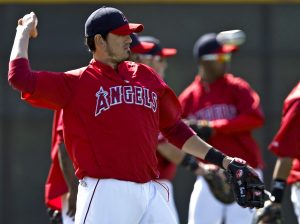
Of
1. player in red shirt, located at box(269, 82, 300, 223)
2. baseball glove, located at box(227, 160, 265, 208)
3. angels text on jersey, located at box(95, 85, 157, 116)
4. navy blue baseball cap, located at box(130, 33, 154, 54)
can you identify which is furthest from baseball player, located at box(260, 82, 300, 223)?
angels text on jersey, located at box(95, 85, 157, 116)

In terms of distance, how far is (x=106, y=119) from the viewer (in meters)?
5.39

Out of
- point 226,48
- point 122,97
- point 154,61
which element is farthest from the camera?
point 226,48

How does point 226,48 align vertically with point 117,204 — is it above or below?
below

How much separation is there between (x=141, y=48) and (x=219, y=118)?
4.73ft

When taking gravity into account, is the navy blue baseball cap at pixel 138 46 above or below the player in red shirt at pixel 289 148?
above

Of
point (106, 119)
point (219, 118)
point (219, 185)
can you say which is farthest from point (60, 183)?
point (219, 118)

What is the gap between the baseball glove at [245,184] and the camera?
→ 5742 mm

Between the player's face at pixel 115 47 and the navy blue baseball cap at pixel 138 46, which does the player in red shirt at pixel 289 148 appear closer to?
the navy blue baseball cap at pixel 138 46

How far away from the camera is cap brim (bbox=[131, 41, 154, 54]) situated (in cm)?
755

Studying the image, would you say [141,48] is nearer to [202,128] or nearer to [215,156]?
[202,128]

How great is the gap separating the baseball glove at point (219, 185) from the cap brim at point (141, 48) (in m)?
1.18

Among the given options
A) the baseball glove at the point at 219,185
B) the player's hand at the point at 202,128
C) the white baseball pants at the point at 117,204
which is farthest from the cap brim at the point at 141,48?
the white baseball pants at the point at 117,204

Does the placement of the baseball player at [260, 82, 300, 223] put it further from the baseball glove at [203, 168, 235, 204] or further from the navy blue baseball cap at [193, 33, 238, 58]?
the navy blue baseball cap at [193, 33, 238, 58]

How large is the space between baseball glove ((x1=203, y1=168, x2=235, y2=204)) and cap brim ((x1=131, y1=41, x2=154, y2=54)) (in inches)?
46.3
